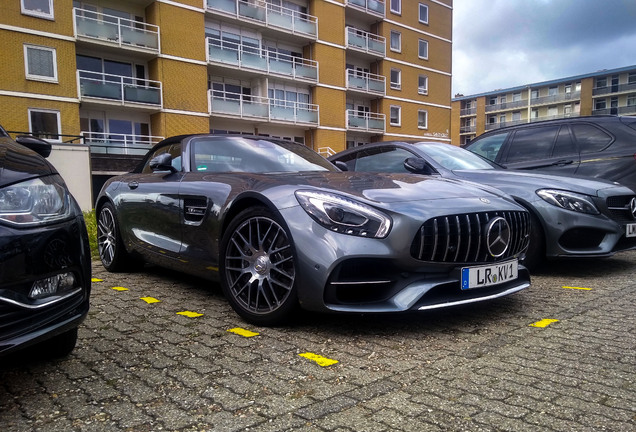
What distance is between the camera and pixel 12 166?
209 cm

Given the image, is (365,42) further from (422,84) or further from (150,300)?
(150,300)

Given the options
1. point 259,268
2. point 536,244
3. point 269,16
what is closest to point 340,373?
point 259,268

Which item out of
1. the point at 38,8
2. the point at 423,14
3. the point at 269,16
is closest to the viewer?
the point at 38,8

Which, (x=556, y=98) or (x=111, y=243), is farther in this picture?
(x=556, y=98)

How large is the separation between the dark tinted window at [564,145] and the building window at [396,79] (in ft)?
97.9

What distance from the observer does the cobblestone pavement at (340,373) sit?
1823mm

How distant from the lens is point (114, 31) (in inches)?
845

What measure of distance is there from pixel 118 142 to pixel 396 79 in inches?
840

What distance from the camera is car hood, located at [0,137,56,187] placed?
6.59ft

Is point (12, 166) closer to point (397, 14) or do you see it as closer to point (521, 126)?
point (521, 126)

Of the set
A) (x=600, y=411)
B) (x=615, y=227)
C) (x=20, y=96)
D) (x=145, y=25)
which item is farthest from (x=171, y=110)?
(x=600, y=411)

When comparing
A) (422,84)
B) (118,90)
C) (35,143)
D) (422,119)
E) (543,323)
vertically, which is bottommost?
(543,323)

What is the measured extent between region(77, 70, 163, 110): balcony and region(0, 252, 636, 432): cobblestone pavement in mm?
20384

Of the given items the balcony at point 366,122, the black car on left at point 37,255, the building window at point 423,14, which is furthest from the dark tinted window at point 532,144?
the building window at point 423,14
